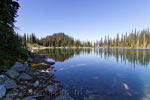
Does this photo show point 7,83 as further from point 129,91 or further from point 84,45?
point 84,45

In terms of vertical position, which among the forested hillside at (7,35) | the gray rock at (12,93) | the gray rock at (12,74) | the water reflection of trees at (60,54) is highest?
the forested hillside at (7,35)

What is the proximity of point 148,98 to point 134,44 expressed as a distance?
82.9 meters

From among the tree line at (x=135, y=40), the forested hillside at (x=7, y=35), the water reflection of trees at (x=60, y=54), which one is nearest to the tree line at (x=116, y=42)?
the tree line at (x=135, y=40)

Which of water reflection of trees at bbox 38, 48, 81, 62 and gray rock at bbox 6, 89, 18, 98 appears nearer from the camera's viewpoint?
gray rock at bbox 6, 89, 18, 98

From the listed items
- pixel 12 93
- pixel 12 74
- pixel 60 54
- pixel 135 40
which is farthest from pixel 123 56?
pixel 135 40

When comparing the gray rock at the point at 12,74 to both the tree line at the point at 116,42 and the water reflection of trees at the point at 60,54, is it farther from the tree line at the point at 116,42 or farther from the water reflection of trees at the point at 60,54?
the tree line at the point at 116,42

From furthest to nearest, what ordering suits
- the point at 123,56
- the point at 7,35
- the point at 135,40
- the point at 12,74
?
the point at 135,40 → the point at 123,56 → the point at 7,35 → the point at 12,74

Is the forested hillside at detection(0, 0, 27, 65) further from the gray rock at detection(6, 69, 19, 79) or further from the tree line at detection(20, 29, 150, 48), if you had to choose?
the tree line at detection(20, 29, 150, 48)

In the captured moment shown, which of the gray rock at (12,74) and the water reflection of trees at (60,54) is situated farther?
the water reflection of trees at (60,54)

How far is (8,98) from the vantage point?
10.8 feet

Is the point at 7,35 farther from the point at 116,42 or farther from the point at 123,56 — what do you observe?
the point at 116,42

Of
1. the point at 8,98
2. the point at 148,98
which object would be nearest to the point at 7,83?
the point at 8,98

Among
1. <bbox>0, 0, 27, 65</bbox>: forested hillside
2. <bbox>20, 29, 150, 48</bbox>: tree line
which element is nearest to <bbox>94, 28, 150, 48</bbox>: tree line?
<bbox>20, 29, 150, 48</bbox>: tree line

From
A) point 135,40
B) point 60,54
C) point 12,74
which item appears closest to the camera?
point 12,74
